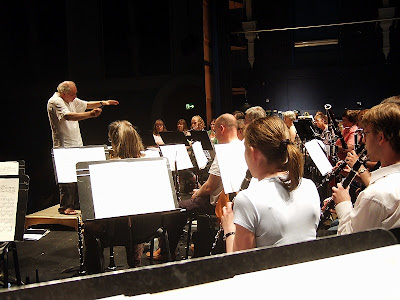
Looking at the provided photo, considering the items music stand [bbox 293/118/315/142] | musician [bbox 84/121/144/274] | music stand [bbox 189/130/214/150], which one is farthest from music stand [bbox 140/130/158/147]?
musician [bbox 84/121/144/274]

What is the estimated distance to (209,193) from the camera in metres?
4.04

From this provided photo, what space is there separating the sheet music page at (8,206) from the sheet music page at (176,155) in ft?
7.88

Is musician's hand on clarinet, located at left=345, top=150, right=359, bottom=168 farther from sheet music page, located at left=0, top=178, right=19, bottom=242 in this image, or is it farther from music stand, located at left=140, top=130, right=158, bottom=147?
music stand, located at left=140, top=130, right=158, bottom=147

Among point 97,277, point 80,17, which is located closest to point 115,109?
point 80,17

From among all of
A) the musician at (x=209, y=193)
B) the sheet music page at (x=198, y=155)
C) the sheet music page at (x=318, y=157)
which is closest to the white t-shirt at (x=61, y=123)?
the sheet music page at (x=198, y=155)

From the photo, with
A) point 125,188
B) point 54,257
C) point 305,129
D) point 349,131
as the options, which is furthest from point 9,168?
point 305,129

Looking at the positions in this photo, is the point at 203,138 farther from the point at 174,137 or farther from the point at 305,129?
the point at 305,129

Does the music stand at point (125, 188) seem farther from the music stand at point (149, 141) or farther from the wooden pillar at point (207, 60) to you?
the wooden pillar at point (207, 60)

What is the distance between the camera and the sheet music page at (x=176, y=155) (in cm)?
494

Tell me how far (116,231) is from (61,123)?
7.71ft

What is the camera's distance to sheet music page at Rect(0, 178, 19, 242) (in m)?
2.50

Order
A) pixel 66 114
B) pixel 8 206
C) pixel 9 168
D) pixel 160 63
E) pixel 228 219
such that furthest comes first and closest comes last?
pixel 160 63 → pixel 66 114 → pixel 9 168 → pixel 8 206 → pixel 228 219

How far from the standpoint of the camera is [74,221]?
363 cm

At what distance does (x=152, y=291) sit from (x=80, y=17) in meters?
7.56
